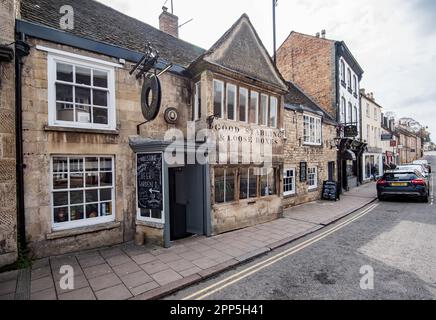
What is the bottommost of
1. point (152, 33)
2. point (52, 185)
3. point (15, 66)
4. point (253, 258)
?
point (253, 258)

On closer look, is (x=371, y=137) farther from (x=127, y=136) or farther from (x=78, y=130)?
(x=78, y=130)

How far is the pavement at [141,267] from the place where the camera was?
449 cm

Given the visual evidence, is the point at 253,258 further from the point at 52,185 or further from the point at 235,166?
the point at 52,185

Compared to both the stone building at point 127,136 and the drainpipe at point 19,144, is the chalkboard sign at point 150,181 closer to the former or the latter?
the stone building at point 127,136

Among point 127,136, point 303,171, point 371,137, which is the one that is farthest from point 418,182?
point 371,137

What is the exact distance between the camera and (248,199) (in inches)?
367

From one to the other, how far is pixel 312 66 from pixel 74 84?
18.6 m

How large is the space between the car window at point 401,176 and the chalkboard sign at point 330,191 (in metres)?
2.84

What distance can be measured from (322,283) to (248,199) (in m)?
4.69

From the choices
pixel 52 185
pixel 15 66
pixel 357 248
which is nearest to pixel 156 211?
pixel 52 185

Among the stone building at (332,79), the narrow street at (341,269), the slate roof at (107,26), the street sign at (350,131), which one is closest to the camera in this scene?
the narrow street at (341,269)

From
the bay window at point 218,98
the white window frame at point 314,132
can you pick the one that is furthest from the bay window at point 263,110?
the white window frame at point 314,132

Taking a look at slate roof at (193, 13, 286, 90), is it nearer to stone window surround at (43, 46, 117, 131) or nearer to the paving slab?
stone window surround at (43, 46, 117, 131)
